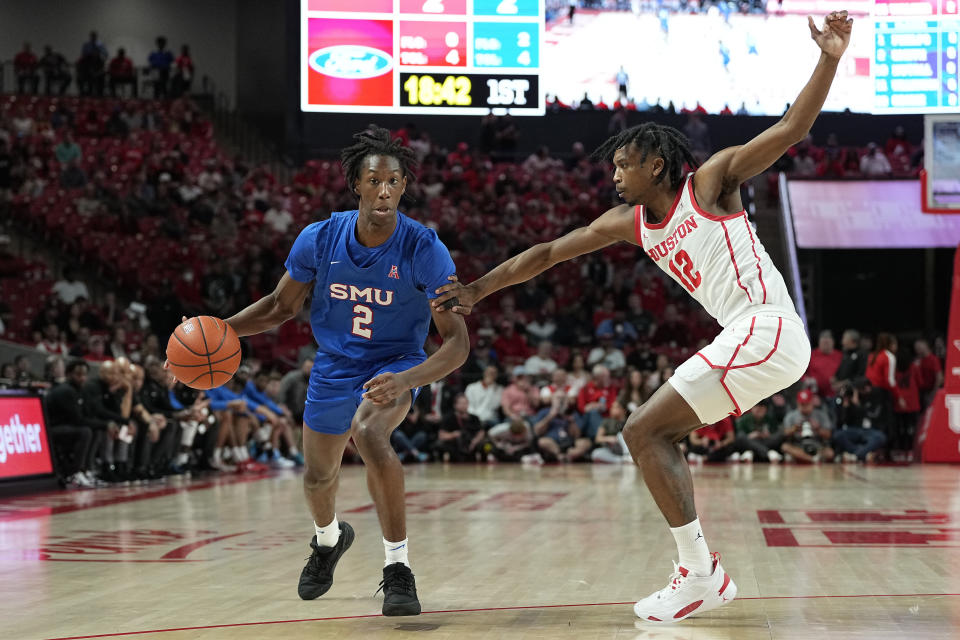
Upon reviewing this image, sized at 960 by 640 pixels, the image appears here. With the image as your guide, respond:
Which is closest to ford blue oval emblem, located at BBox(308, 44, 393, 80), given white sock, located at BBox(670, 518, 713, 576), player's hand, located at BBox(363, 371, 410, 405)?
player's hand, located at BBox(363, 371, 410, 405)

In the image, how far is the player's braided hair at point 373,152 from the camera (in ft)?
16.5

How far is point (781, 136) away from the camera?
168 inches

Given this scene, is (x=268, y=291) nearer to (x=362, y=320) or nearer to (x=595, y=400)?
(x=595, y=400)

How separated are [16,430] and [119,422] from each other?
1326 millimetres

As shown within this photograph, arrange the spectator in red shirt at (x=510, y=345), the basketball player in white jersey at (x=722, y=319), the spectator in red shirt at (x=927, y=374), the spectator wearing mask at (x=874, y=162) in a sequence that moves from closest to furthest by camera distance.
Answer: the basketball player in white jersey at (x=722, y=319) < the spectator in red shirt at (x=927, y=374) < the spectator in red shirt at (x=510, y=345) < the spectator wearing mask at (x=874, y=162)

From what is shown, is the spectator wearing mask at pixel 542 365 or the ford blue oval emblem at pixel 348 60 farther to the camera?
the spectator wearing mask at pixel 542 365

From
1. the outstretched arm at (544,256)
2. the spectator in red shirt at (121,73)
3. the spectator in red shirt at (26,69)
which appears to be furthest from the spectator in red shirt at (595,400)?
the spectator in red shirt at (26,69)

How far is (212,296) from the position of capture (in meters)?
18.1

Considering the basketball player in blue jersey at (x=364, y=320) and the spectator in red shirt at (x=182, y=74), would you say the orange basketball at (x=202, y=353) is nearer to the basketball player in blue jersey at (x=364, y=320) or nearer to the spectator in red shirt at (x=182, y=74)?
the basketball player in blue jersey at (x=364, y=320)

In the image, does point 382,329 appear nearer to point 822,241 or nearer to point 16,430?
point 16,430

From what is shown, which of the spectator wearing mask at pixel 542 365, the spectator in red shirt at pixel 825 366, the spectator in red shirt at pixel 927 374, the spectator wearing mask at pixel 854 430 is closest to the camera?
the spectator wearing mask at pixel 854 430

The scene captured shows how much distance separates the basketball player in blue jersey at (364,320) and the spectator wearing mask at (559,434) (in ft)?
33.7

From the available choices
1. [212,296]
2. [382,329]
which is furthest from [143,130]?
[382,329]

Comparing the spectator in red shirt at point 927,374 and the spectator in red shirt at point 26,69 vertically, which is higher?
the spectator in red shirt at point 26,69
